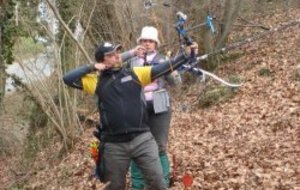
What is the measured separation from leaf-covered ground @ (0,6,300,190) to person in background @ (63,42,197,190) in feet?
6.86

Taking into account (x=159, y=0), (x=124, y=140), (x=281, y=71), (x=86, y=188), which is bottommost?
→ (x=86, y=188)

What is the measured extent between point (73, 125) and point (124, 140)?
7.81 meters

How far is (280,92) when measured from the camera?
40.3ft

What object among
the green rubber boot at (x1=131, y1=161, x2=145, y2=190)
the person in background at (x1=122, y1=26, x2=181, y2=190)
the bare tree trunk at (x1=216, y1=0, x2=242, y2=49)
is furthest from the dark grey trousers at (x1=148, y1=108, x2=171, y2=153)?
the bare tree trunk at (x1=216, y1=0, x2=242, y2=49)

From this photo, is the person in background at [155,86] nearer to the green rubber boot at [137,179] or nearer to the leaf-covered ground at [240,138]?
the green rubber boot at [137,179]

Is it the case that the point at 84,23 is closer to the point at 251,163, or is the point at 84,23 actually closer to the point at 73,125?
the point at 73,125

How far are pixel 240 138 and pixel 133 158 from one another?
4443 mm

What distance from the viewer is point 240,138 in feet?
31.8

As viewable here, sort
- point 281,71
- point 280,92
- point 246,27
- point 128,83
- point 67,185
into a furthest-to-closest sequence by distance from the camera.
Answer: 1. point 246,27
2. point 281,71
3. point 280,92
4. point 67,185
5. point 128,83

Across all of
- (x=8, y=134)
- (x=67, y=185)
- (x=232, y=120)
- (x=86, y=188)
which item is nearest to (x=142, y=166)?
(x=86, y=188)

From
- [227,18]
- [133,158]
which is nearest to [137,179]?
[133,158]

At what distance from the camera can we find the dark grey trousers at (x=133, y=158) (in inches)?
217

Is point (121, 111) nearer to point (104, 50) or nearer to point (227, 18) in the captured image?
point (104, 50)

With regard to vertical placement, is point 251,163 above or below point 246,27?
below
